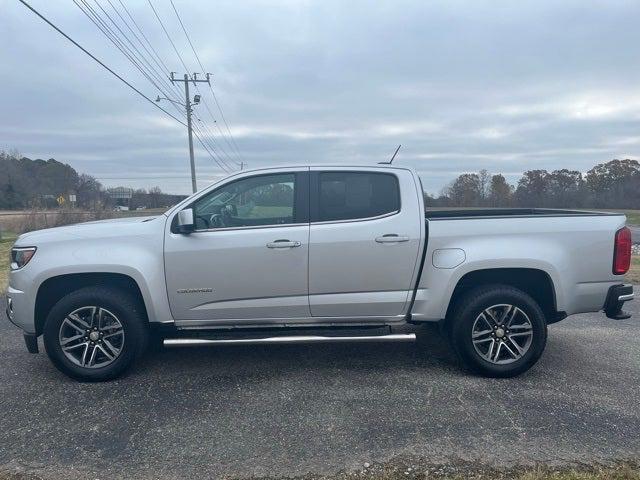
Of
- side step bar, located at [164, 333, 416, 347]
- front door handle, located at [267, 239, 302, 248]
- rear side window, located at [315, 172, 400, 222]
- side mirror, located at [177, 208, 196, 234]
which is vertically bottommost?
side step bar, located at [164, 333, 416, 347]

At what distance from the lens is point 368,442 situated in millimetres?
3457

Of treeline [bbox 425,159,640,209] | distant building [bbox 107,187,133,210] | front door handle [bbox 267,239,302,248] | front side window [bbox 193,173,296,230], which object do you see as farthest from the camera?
distant building [bbox 107,187,133,210]

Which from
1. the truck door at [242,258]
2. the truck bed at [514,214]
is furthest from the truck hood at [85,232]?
the truck bed at [514,214]

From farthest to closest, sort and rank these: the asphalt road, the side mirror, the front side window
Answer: the front side window → the side mirror → the asphalt road

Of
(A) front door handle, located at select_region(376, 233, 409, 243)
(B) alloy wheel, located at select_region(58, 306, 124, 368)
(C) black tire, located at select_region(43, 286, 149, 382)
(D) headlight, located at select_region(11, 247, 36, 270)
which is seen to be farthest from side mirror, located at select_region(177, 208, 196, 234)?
(A) front door handle, located at select_region(376, 233, 409, 243)

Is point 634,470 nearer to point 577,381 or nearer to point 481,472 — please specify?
point 481,472

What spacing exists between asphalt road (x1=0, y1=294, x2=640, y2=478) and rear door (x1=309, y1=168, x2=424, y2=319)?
687 millimetres

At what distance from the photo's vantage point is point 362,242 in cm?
449

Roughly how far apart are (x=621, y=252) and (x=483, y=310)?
129 centimetres

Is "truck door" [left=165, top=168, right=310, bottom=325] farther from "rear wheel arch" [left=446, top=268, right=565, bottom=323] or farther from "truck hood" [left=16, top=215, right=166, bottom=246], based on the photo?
"rear wheel arch" [left=446, top=268, right=565, bottom=323]

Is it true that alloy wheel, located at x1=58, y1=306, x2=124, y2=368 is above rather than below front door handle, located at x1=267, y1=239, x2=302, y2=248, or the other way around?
below

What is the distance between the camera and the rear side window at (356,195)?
461cm

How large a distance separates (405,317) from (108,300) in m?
2.59

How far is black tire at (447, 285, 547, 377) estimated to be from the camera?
4488 mm
